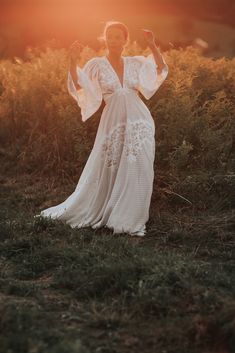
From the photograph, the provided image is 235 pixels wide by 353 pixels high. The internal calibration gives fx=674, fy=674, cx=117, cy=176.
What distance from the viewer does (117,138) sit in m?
6.15

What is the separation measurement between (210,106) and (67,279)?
3.81m

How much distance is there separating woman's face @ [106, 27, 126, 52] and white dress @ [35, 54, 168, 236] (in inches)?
5.0

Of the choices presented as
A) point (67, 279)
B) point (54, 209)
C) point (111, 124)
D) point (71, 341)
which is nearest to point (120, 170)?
point (111, 124)

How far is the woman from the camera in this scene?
6.02 m

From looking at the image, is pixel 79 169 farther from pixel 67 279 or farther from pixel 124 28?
pixel 67 279

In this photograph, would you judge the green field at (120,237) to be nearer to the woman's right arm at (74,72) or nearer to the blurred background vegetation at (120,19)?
the woman's right arm at (74,72)

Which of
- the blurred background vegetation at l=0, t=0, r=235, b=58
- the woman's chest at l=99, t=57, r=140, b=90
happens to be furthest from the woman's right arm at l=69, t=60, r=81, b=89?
the blurred background vegetation at l=0, t=0, r=235, b=58

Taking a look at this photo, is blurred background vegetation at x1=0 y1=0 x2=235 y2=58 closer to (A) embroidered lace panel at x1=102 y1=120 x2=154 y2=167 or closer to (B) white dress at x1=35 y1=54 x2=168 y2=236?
(B) white dress at x1=35 y1=54 x2=168 y2=236

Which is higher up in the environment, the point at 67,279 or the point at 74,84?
the point at 74,84

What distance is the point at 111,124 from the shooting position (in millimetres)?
6195

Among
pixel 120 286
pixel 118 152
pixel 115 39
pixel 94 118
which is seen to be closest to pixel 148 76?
pixel 115 39

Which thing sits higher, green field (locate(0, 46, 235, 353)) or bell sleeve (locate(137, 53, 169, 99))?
bell sleeve (locate(137, 53, 169, 99))

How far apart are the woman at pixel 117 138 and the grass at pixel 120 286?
0.25 meters

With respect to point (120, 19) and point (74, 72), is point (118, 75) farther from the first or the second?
point (120, 19)
